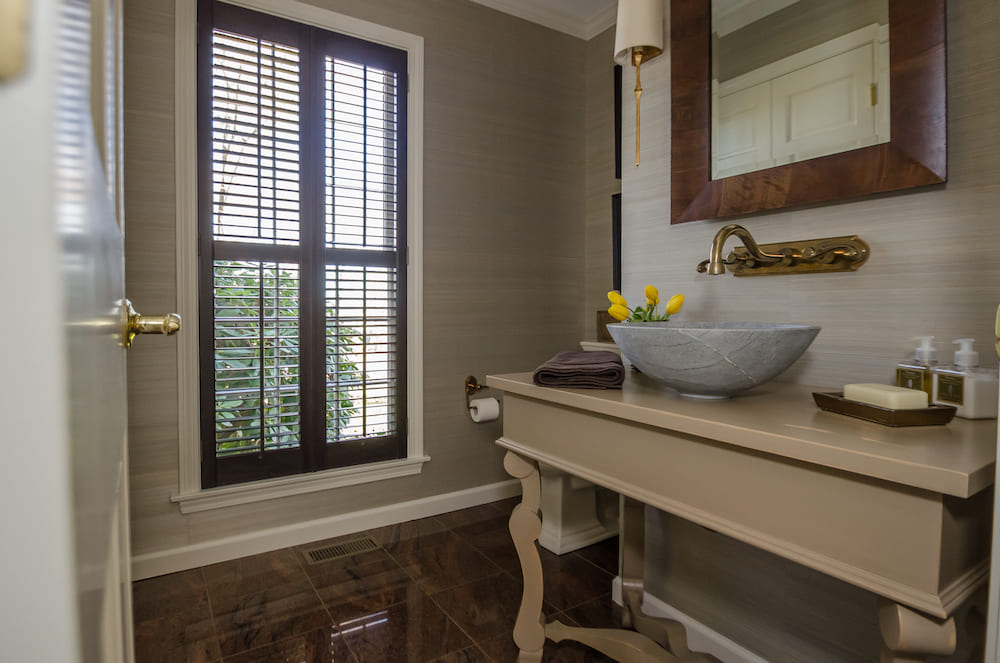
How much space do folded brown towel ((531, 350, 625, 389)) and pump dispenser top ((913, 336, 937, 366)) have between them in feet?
1.78

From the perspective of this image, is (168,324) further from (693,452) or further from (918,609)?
(918,609)

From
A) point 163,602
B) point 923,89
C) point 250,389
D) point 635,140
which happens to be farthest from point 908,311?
point 163,602

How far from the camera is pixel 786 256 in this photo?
4.27 ft

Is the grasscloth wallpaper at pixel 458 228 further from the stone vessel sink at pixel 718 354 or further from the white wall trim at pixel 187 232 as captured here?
the stone vessel sink at pixel 718 354

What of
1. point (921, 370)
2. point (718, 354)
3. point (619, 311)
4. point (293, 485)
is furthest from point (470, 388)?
point (921, 370)

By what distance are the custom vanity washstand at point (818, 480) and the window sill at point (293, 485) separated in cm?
129

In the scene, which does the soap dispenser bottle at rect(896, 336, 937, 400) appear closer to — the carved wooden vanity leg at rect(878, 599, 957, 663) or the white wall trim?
the carved wooden vanity leg at rect(878, 599, 957, 663)

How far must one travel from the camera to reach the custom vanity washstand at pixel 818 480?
0.71 m

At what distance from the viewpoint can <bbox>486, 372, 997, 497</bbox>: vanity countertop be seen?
27.1 inches

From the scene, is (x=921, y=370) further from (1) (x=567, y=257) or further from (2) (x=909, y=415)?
(1) (x=567, y=257)

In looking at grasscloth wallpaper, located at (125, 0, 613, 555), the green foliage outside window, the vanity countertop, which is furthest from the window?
the vanity countertop

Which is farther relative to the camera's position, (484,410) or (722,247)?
(484,410)

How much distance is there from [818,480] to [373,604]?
1.47 m

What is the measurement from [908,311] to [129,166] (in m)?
2.26
